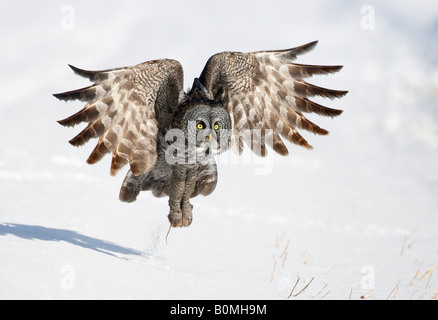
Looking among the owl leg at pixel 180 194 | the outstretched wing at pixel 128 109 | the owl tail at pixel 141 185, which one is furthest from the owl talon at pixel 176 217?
the outstretched wing at pixel 128 109

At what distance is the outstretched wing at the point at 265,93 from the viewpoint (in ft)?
16.9

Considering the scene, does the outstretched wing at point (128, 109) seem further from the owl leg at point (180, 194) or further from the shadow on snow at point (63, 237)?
the shadow on snow at point (63, 237)

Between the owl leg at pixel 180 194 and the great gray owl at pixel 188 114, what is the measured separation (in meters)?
0.01

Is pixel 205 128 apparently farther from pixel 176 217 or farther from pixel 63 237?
pixel 63 237

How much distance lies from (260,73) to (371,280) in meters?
2.65

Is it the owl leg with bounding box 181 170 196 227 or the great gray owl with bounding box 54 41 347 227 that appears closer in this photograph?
the great gray owl with bounding box 54 41 347 227

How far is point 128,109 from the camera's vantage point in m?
4.89

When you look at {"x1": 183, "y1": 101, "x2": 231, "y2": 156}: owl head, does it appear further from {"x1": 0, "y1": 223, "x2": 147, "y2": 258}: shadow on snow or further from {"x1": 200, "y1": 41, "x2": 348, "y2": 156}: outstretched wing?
{"x1": 0, "y1": 223, "x2": 147, "y2": 258}: shadow on snow

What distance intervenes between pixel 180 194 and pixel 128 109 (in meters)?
1.17

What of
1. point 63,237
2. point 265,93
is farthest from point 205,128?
point 63,237

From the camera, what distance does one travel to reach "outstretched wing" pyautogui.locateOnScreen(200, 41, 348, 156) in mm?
5148

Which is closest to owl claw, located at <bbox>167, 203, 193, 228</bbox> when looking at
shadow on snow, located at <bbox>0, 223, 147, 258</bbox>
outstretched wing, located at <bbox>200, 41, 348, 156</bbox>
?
shadow on snow, located at <bbox>0, 223, 147, 258</bbox>

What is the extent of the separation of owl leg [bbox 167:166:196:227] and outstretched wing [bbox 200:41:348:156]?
29.1 inches

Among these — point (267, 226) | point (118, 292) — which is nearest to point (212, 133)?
point (118, 292)
